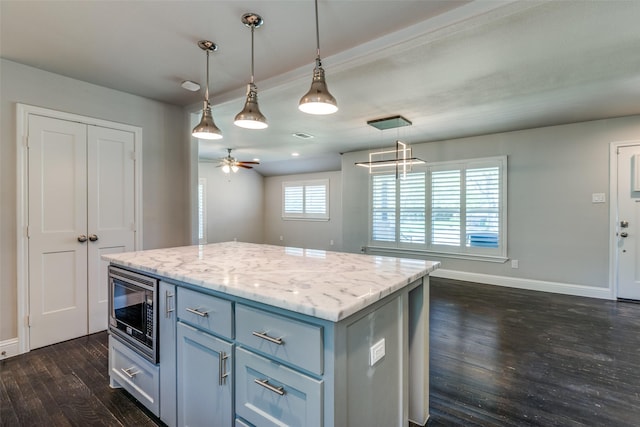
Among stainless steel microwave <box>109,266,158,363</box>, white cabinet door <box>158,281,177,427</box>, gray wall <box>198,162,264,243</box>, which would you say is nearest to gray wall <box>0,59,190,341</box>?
stainless steel microwave <box>109,266,158,363</box>

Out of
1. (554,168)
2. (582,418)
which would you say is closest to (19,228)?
(582,418)

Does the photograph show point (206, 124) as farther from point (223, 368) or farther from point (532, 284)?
point (532, 284)

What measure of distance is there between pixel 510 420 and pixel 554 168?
4.09 m

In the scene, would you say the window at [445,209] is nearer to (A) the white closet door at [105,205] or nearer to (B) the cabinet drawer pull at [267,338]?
(A) the white closet door at [105,205]

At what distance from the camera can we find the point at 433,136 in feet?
17.2

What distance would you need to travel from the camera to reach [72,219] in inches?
118

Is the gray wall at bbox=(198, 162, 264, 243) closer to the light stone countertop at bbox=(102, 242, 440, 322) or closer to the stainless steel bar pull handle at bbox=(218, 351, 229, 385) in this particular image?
the light stone countertop at bbox=(102, 242, 440, 322)

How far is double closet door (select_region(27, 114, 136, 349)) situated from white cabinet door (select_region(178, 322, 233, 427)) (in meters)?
1.72

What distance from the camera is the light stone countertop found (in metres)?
1.13

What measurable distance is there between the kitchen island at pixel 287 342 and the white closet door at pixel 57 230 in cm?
149

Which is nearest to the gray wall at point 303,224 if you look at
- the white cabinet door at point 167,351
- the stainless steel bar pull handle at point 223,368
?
the white cabinet door at point 167,351

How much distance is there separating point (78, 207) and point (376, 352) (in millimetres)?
3263

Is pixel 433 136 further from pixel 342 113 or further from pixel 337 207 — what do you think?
pixel 337 207

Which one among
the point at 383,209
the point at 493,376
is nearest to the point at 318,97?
the point at 493,376
